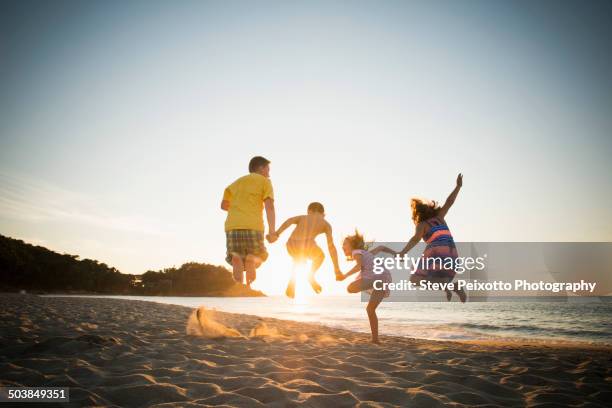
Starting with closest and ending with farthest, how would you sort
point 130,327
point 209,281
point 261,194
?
point 261,194, point 130,327, point 209,281

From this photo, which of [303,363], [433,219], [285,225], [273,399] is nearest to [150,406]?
[273,399]

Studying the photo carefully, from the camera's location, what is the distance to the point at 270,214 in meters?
6.27

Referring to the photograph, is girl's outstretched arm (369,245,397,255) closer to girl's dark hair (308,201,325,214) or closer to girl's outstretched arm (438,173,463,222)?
girl's outstretched arm (438,173,463,222)

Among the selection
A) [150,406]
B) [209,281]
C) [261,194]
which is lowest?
[209,281]

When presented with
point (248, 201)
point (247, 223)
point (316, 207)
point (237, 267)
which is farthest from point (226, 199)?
point (316, 207)

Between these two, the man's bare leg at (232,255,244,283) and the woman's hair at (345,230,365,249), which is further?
the woman's hair at (345,230,365,249)

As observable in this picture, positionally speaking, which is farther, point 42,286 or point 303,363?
point 42,286

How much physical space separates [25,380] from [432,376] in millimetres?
4718

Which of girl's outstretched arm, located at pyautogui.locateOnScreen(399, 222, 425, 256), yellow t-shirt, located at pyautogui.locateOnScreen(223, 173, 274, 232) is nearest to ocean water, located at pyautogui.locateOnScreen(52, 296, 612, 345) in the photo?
girl's outstretched arm, located at pyautogui.locateOnScreen(399, 222, 425, 256)

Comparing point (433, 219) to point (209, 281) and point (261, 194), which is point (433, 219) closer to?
point (261, 194)

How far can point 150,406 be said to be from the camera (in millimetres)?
3082

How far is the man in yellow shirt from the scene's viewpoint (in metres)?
5.98

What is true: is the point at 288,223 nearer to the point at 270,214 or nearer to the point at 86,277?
the point at 270,214

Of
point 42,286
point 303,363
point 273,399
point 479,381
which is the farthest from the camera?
point 42,286
